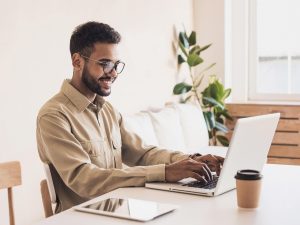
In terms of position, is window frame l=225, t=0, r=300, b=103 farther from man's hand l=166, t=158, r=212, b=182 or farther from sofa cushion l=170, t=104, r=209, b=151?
man's hand l=166, t=158, r=212, b=182

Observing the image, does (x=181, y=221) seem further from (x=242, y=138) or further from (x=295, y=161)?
(x=295, y=161)

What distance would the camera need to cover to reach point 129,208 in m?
1.55

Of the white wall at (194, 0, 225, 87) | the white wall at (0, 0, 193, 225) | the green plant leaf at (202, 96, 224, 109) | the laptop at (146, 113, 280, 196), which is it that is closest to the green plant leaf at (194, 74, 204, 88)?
the white wall at (194, 0, 225, 87)

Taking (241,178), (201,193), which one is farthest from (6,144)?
(241,178)

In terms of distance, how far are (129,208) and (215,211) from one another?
25 centimetres

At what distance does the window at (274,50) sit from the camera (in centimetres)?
483

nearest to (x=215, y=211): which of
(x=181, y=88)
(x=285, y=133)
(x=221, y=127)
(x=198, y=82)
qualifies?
(x=181, y=88)

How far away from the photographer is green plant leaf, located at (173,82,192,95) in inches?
171

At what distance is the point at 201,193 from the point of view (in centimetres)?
171

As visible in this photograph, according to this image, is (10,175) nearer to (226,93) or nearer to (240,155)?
(240,155)

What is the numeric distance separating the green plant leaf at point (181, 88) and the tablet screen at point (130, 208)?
108 inches

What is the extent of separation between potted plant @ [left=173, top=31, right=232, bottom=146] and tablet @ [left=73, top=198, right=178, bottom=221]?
2.77m

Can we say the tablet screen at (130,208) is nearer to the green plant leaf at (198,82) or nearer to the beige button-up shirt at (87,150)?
the beige button-up shirt at (87,150)

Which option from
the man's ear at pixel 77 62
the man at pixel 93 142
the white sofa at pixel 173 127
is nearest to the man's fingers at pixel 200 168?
the man at pixel 93 142
